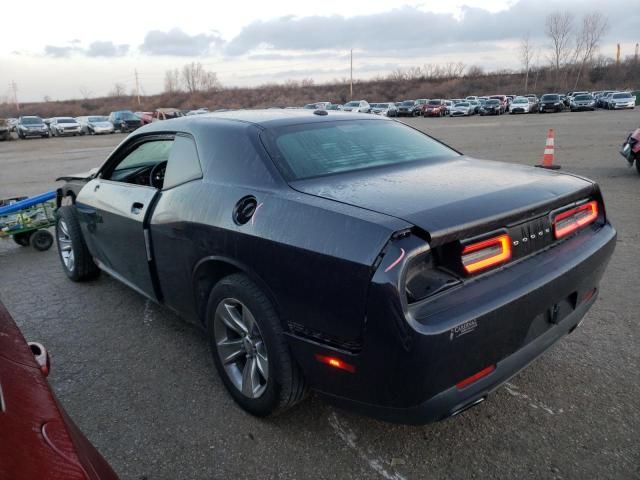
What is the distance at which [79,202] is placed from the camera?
4.48 meters

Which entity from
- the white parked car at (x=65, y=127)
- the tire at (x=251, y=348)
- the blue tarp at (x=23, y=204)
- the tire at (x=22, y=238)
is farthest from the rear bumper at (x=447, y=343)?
the white parked car at (x=65, y=127)

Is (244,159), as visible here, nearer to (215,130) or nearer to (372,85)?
(215,130)

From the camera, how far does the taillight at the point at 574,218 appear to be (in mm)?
2529

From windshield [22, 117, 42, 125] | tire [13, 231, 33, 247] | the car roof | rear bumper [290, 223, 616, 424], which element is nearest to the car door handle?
the car roof

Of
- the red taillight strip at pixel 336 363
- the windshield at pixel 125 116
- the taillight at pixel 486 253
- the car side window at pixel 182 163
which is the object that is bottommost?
the red taillight strip at pixel 336 363

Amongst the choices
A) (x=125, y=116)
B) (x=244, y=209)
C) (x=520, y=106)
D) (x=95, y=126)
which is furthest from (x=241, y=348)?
(x=520, y=106)

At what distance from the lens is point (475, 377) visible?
211cm

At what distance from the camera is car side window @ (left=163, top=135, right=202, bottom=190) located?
10.0 feet

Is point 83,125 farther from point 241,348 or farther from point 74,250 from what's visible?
point 241,348

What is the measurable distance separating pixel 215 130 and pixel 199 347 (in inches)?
60.6

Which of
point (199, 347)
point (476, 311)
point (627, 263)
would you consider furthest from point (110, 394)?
point (627, 263)

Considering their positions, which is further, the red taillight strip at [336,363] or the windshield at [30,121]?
the windshield at [30,121]

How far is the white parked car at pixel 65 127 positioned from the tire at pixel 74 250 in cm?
3653

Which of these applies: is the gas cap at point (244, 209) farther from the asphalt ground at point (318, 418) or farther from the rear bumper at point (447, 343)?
the asphalt ground at point (318, 418)
